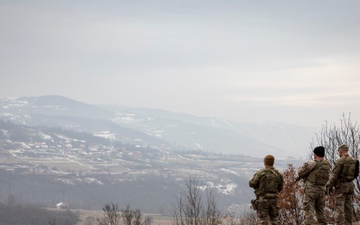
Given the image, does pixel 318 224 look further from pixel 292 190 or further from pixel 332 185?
pixel 292 190

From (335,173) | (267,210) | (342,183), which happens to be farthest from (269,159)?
(342,183)

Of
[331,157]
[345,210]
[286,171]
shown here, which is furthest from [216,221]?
[345,210]

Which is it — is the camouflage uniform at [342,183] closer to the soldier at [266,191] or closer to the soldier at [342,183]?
the soldier at [342,183]

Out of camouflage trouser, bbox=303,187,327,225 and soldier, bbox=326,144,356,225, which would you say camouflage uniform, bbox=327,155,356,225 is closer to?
soldier, bbox=326,144,356,225

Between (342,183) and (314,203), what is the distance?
4.68ft

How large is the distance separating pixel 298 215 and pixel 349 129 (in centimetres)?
978

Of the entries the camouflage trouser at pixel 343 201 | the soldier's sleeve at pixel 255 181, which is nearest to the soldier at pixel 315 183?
the camouflage trouser at pixel 343 201

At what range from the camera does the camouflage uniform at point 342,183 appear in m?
18.9

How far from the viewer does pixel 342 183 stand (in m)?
19.2

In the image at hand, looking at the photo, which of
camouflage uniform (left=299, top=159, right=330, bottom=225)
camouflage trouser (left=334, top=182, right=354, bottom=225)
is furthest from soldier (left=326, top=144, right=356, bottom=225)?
camouflage uniform (left=299, top=159, right=330, bottom=225)

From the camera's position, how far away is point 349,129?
118 ft

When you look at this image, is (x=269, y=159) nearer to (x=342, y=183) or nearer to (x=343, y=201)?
(x=342, y=183)

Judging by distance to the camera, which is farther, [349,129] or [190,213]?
[190,213]

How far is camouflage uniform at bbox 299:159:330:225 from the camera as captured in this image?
18438 millimetres
